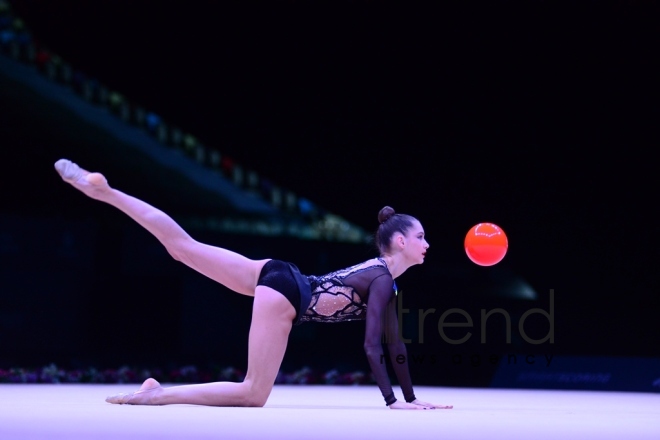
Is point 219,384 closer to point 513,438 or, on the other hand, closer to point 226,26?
point 513,438

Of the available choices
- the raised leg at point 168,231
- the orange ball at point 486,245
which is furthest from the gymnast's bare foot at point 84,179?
the orange ball at point 486,245

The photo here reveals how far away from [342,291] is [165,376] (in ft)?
15.2

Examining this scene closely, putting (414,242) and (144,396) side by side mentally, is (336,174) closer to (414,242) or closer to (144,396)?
(414,242)

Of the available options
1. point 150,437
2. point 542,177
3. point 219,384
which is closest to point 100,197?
point 219,384

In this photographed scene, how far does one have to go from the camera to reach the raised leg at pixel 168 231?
426cm

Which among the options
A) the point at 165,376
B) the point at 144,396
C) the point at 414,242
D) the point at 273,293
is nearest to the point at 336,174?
the point at 165,376

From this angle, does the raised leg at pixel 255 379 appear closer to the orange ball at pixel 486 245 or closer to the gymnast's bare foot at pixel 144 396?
the gymnast's bare foot at pixel 144 396

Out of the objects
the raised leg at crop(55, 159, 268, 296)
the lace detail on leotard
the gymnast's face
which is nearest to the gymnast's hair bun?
the gymnast's face

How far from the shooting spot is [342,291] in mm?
4574

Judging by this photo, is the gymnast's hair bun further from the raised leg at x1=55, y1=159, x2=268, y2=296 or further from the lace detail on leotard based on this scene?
the raised leg at x1=55, y1=159, x2=268, y2=296

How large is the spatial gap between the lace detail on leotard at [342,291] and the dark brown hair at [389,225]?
15cm

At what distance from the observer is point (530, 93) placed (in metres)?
9.98

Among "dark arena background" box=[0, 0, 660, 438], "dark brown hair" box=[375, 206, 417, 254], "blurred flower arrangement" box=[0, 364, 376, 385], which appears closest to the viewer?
"dark brown hair" box=[375, 206, 417, 254]

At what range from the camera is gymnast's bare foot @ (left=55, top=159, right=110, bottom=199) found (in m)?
4.27
